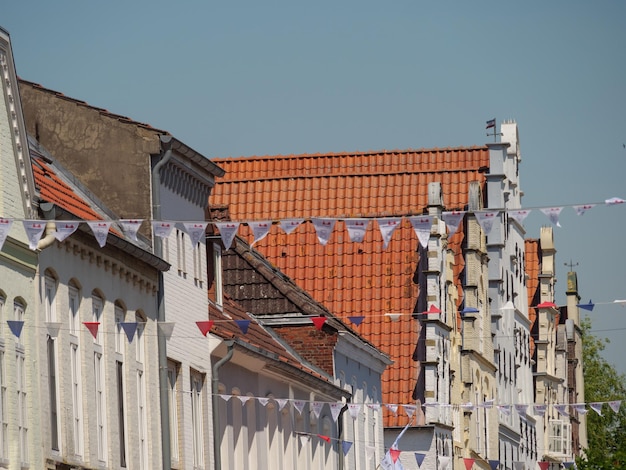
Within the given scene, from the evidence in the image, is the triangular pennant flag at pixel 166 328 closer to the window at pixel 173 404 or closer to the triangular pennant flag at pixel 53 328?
the window at pixel 173 404

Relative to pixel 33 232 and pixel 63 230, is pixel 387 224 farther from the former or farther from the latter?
pixel 33 232

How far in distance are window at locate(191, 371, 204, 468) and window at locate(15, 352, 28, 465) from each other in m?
8.22

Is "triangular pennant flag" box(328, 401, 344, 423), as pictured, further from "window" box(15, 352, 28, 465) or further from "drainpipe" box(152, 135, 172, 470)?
"window" box(15, 352, 28, 465)

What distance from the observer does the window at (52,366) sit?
26031mm

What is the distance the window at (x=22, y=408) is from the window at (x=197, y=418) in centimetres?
822

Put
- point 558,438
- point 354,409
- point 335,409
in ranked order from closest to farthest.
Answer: point 335,409 < point 354,409 < point 558,438

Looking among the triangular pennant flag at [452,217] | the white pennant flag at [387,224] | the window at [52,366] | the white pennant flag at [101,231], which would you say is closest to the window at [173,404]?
the window at [52,366]

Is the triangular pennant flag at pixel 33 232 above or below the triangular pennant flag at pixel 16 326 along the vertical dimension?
above

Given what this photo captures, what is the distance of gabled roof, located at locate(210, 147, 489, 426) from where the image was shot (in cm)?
5262

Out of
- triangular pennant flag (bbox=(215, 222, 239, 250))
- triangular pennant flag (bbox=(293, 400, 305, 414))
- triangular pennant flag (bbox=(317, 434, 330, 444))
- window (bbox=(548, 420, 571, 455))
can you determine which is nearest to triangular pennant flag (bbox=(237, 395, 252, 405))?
triangular pennant flag (bbox=(293, 400, 305, 414))

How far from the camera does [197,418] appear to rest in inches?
1319

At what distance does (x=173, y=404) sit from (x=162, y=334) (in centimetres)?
164

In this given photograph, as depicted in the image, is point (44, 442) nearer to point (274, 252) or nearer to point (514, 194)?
point (274, 252)

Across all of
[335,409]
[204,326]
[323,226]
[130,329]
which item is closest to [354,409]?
[335,409]
